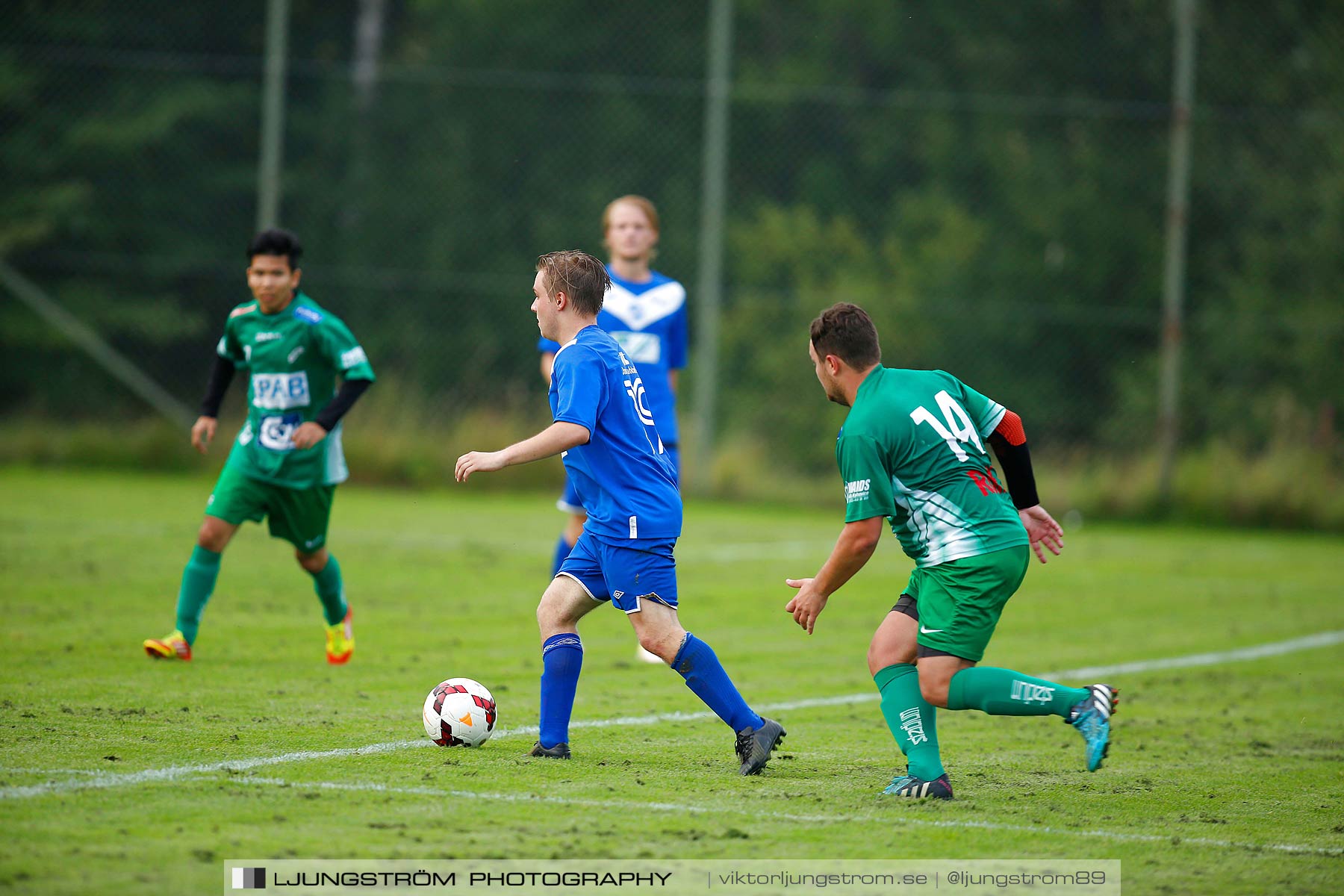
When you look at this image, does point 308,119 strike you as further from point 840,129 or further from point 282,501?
point 282,501

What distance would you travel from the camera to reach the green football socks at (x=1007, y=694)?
4633 millimetres

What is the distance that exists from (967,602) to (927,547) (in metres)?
0.21

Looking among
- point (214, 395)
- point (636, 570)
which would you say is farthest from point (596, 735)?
point (214, 395)

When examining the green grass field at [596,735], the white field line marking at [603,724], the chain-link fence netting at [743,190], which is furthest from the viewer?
the chain-link fence netting at [743,190]

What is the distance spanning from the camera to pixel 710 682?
5.04 meters

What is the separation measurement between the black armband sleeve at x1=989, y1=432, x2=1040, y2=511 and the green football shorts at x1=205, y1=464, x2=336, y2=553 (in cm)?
338

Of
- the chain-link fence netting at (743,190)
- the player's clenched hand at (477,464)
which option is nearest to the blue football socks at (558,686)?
the player's clenched hand at (477,464)

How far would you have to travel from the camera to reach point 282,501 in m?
7.26

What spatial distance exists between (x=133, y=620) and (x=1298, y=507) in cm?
1270

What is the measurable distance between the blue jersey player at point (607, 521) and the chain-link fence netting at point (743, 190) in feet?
39.1

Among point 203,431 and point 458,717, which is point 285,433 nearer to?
point 203,431

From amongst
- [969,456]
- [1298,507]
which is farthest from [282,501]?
[1298,507]

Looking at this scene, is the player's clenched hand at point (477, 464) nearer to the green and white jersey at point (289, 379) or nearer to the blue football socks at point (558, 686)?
the blue football socks at point (558, 686)

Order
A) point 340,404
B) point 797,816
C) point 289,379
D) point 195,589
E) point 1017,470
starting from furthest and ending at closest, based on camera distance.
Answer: point 289,379 → point 340,404 → point 195,589 → point 1017,470 → point 797,816
